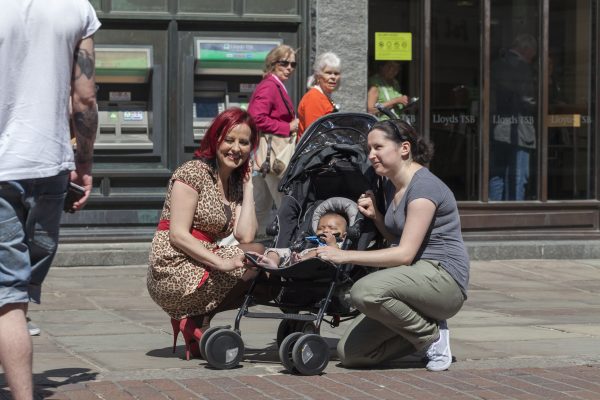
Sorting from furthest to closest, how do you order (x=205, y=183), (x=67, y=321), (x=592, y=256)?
(x=592, y=256) → (x=67, y=321) → (x=205, y=183)

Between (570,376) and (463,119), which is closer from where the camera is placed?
(570,376)

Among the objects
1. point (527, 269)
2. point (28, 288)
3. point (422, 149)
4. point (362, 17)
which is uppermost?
point (362, 17)

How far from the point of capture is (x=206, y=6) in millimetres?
11648

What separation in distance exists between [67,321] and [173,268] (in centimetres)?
180

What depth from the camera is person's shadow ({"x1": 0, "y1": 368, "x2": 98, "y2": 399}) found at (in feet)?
18.8

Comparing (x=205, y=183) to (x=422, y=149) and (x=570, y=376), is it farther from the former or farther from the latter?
(x=570, y=376)

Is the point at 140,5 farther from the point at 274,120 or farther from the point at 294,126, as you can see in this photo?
the point at 294,126

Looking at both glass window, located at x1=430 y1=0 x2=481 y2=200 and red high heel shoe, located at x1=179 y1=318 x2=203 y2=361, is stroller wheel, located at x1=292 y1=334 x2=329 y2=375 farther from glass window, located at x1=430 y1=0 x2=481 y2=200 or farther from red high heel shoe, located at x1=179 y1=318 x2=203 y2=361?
glass window, located at x1=430 y1=0 x2=481 y2=200

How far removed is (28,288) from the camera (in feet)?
16.7

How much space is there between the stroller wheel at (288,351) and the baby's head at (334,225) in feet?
2.73

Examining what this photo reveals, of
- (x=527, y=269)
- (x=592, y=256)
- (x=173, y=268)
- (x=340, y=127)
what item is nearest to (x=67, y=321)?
(x=173, y=268)

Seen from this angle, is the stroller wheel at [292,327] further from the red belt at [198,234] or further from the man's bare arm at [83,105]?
the man's bare arm at [83,105]

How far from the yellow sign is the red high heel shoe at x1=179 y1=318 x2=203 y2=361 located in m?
6.00

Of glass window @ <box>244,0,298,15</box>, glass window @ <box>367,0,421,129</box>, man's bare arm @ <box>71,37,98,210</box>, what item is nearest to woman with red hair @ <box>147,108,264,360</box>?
man's bare arm @ <box>71,37,98,210</box>
